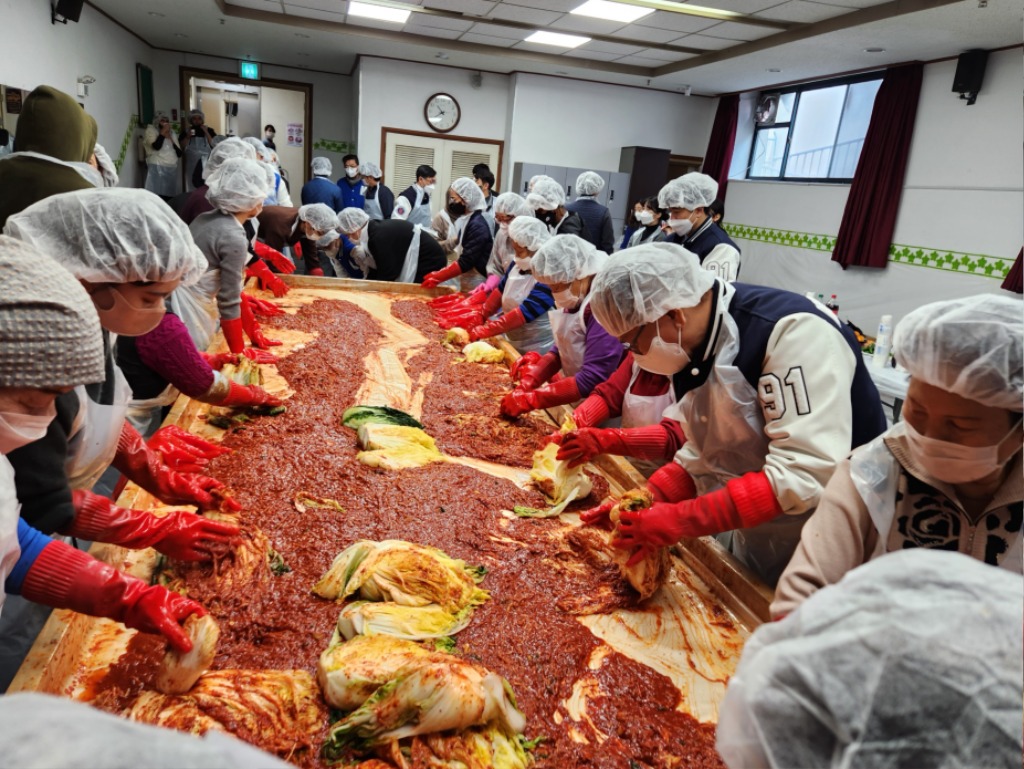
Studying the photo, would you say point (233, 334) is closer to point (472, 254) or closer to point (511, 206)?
point (472, 254)

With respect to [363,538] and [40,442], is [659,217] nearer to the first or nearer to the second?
[363,538]

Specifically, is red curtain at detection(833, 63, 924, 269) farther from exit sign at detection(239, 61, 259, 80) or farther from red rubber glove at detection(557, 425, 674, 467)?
exit sign at detection(239, 61, 259, 80)

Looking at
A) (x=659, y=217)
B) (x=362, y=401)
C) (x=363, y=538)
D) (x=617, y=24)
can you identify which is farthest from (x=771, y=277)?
(x=363, y=538)

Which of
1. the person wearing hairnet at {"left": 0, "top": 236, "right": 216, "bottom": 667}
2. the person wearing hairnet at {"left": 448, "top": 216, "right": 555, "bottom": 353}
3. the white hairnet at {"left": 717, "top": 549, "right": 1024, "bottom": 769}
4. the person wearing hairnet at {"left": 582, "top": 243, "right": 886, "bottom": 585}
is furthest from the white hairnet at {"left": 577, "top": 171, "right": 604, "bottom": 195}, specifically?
the white hairnet at {"left": 717, "top": 549, "right": 1024, "bottom": 769}

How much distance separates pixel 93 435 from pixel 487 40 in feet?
27.4

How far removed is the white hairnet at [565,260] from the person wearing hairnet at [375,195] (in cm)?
578

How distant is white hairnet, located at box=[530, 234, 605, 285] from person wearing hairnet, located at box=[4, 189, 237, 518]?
1799 mm

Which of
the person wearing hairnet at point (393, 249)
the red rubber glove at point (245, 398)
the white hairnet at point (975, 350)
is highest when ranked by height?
the white hairnet at point (975, 350)

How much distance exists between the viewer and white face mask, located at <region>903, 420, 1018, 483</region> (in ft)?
3.89

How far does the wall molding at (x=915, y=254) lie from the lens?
20.7 ft

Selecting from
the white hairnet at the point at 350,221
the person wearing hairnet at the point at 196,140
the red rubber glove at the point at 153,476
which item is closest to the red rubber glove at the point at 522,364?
the red rubber glove at the point at 153,476

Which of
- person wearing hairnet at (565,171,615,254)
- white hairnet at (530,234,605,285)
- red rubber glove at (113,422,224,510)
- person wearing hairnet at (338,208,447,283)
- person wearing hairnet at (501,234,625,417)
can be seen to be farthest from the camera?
person wearing hairnet at (565,171,615,254)

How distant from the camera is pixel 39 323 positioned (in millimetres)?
1049

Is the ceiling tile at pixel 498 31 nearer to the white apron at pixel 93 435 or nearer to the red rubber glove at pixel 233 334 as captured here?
the red rubber glove at pixel 233 334
